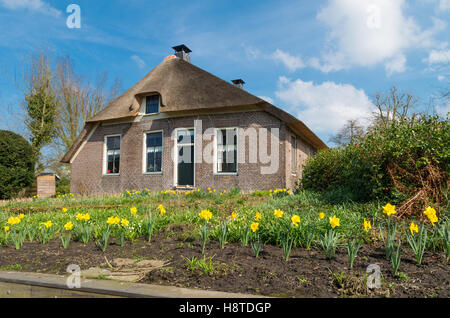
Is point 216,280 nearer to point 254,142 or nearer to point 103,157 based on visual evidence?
point 254,142

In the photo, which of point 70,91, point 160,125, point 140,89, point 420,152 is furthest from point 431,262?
point 70,91

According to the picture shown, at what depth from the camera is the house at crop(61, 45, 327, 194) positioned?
12453mm

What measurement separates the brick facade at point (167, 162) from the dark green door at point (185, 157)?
0.32 meters

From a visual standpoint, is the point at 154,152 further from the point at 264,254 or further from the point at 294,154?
the point at 264,254

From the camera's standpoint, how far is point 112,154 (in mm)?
15742

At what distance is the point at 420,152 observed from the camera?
525 centimetres

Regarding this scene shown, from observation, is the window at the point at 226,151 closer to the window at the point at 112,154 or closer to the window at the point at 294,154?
the window at the point at 294,154

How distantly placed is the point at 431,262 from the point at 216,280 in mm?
1974

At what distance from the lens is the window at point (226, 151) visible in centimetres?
1302

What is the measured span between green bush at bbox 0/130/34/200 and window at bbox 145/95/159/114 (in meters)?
7.69

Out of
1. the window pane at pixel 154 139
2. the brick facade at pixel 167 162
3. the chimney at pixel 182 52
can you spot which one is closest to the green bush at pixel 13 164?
the brick facade at pixel 167 162
